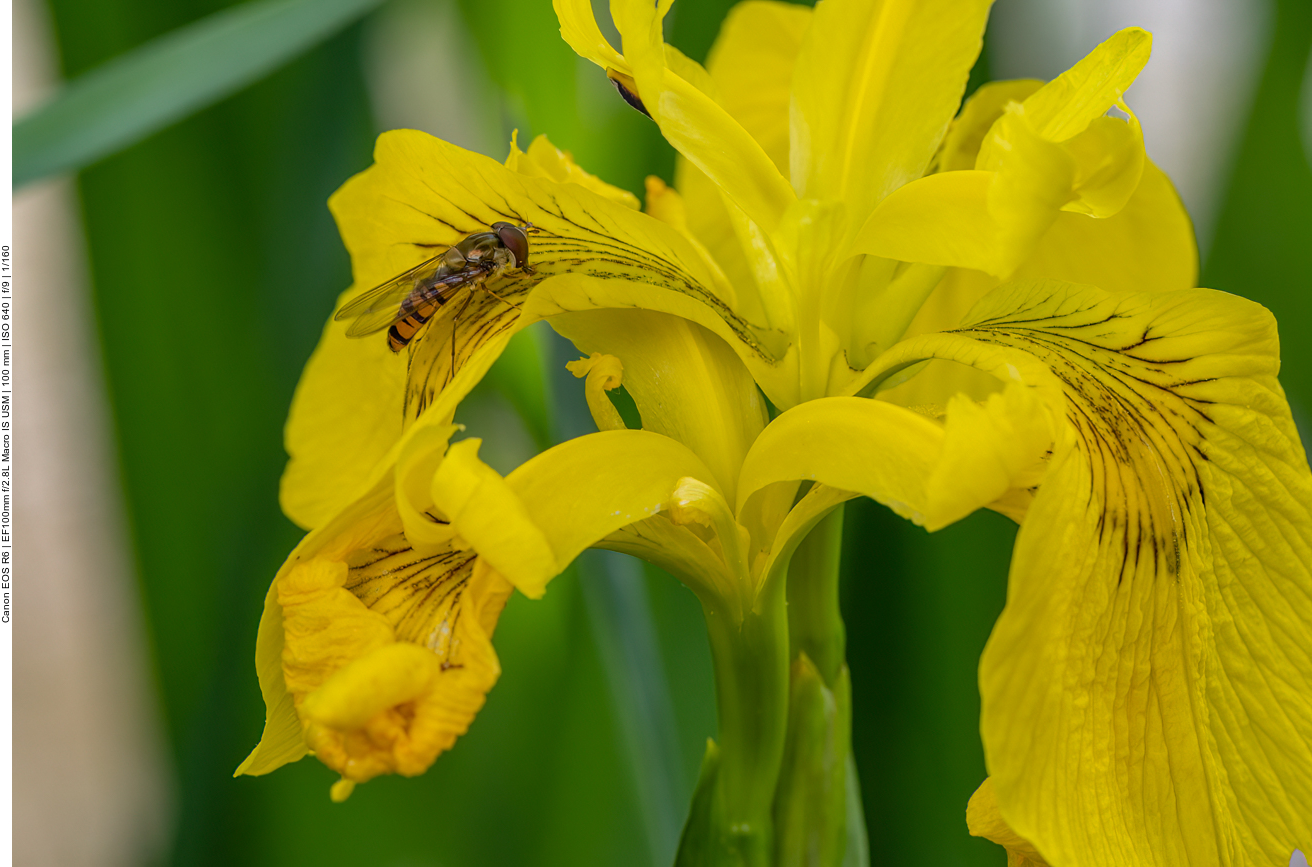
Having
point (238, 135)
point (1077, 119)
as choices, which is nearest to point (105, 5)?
point (238, 135)

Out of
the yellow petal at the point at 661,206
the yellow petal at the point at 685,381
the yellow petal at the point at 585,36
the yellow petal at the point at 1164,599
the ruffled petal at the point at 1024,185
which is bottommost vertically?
the yellow petal at the point at 1164,599

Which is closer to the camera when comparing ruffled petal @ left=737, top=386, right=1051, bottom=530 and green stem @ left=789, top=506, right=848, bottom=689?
ruffled petal @ left=737, top=386, right=1051, bottom=530

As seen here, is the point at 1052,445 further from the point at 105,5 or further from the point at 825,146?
the point at 105,5

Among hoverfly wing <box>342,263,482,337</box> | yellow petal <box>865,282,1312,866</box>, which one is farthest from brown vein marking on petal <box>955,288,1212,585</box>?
hoverfly wing <box>342,263,482,337</box>

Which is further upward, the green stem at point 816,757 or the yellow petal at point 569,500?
the yellow petal at point 569,500

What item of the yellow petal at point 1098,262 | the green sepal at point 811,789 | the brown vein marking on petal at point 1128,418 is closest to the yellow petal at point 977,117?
the yellow petal at point 1098,262

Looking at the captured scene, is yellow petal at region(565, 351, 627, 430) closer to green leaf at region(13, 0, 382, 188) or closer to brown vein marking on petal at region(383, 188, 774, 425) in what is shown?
brown vein marking on petal at region(383, 188, 774, 425)

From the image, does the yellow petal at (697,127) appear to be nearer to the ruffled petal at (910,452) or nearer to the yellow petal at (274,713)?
the ruffled petal at (910,452)
